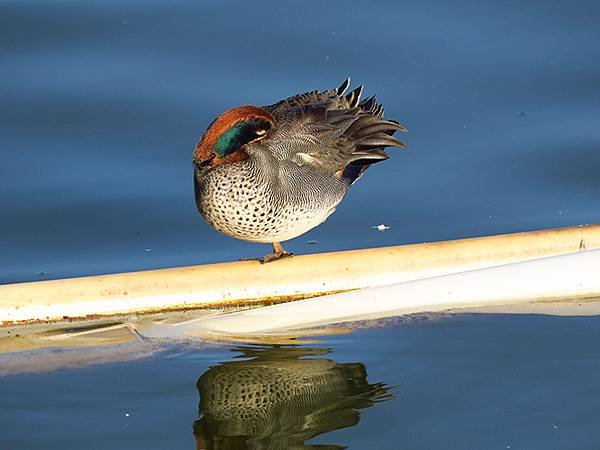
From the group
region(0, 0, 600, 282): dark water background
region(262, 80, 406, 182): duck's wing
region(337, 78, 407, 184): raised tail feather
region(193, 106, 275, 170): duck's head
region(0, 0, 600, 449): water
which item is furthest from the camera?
region(0, 0, 600, 282): dark water background

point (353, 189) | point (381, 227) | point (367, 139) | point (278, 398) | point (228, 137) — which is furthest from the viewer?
point (353, 189)

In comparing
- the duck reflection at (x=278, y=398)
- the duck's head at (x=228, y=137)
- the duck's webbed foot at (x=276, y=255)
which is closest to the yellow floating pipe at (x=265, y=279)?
the duck's webbed foot at (x=276, y=255)

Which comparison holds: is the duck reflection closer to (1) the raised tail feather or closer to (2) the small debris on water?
(1) the raised tail feather

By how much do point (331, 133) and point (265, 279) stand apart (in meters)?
0.78

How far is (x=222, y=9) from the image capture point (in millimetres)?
8125

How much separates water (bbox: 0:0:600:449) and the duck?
21.8 inches

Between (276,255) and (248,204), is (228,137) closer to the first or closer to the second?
(248,204)

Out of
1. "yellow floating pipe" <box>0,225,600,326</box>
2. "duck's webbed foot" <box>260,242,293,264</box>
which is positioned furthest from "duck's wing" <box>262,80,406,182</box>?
"yellow floating pipe" <box>0,225,600,326</box>

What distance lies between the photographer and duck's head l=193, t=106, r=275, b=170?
5195mm

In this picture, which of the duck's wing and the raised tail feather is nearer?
the duck's wing

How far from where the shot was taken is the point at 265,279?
5.24 m

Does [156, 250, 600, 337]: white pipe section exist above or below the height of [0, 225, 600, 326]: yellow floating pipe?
below

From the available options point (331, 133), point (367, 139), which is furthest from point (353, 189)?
point (331, 133)

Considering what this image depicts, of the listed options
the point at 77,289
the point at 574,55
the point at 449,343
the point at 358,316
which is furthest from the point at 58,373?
the point at 574,55
